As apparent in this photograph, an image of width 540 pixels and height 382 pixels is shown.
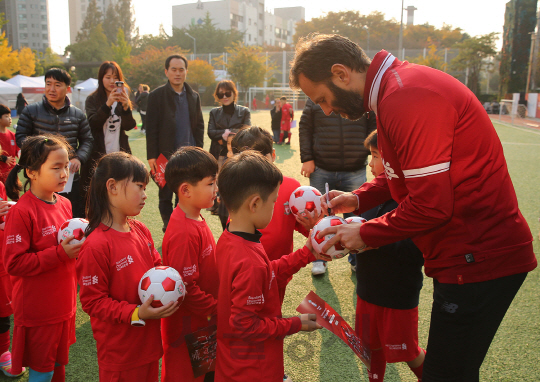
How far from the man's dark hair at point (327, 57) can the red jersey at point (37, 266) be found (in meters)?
1.80

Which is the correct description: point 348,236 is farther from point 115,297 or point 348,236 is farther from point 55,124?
point 55,124

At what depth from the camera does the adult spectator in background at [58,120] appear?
167 inches

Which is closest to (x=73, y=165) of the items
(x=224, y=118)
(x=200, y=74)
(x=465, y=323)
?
(x=224, y=118)

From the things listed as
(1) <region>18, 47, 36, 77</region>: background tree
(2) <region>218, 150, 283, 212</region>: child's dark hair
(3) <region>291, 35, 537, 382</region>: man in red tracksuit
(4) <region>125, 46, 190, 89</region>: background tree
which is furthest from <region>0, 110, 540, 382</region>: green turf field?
(4) <region>125, 46, 190, 89</region>: background tree

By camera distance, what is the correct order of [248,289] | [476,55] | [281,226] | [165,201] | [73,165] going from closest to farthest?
1. [248,289]
2. [281,226]
3. [73,165]
4. [165,201]
5. [476,55]

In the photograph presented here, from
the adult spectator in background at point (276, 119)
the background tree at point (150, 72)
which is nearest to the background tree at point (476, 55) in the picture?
the adult spectator in background at point (276, 119)

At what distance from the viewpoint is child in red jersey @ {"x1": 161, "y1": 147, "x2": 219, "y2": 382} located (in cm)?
224

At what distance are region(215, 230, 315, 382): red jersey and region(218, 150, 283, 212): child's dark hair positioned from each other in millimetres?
195

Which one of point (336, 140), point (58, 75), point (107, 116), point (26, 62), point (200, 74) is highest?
point (26, 62)

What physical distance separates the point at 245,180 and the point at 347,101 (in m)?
0.65

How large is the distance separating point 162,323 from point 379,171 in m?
1.81

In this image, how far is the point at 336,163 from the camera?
480cm

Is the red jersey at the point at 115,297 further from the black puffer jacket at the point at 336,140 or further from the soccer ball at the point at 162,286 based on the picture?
the black puffer jacket at the point at 336,140

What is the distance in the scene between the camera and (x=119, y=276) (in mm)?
2119
